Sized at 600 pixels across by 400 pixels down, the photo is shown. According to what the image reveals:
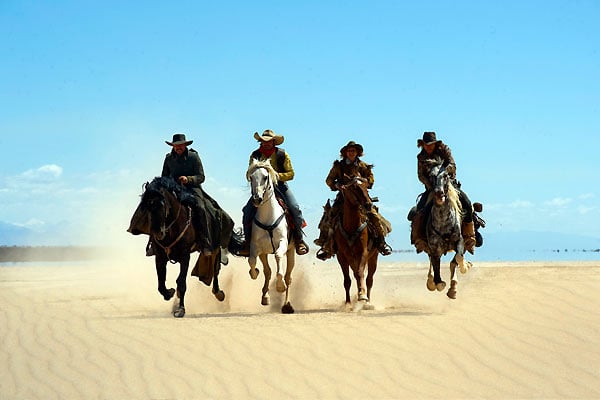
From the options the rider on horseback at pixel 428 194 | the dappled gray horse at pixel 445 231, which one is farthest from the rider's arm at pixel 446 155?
the dappled gray horse at pixel 445 231

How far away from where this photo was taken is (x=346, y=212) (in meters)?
15.3

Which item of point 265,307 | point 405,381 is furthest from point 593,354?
point 265,307

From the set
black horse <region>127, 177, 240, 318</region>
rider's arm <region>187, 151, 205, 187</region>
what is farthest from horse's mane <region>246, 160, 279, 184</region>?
black horse <region>127, 177, 240, 318</region>

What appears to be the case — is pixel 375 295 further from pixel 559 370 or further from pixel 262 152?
pixel 559 370

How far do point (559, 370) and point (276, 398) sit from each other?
3338 mm

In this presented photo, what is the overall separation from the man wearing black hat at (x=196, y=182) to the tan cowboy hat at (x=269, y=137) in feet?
3.98

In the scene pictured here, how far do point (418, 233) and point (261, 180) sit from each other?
291 centimetres

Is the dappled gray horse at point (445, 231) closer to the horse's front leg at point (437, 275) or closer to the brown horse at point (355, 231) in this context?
the horse's front leg at point (437, 275)

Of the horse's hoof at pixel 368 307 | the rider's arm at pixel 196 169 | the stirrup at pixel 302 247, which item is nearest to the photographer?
the horse's hoof at pixel 368 307

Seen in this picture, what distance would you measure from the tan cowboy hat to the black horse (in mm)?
1700

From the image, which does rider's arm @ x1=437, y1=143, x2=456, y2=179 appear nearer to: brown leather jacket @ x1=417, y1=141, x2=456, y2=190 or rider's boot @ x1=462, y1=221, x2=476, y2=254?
brown leather jacket @ x1=417, y1=141, x2=456, y2=190

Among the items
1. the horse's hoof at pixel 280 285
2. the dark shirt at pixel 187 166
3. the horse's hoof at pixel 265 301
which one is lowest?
the horse's hoof at pixel 265 301

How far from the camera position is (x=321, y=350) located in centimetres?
1087

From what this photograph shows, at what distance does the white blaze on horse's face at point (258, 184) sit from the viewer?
14703 millimetres
